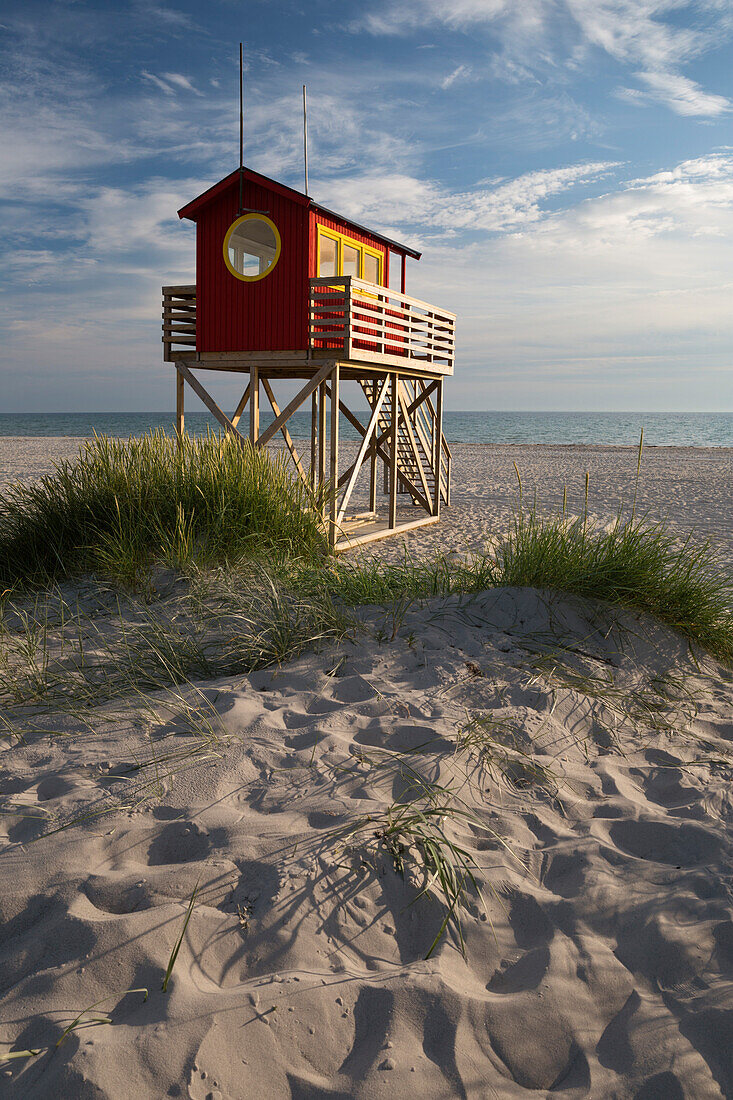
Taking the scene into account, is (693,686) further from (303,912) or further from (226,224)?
(226,224)

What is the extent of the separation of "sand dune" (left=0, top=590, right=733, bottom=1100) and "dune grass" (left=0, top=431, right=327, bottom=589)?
2835mm

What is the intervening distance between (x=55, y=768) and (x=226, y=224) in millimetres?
10481

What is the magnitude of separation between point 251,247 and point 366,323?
2.49 meters

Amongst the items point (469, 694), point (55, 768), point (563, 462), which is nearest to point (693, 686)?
point (469, 694)

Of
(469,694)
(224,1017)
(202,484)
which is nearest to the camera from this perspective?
(224,1017)

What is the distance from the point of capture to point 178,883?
2422mm

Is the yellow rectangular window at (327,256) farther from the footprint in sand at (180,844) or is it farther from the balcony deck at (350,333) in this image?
the footprint in sand at (180,844)

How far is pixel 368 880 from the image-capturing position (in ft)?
8.14

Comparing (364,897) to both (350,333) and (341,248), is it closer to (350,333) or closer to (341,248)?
(350,333)

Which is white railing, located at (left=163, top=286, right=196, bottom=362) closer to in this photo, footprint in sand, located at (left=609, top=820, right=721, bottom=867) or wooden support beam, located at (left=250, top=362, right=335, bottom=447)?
wooden support beam, located at (left=250, top=362, right=335, bottom=447)

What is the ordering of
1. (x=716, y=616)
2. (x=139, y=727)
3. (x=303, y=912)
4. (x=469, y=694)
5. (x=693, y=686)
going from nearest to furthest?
(x=303, y=912) → (x=139, y=727) → (x=469, y=694) → (x=693, y=686) → (x=716, y=616)

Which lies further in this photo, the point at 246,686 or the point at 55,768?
the point at 246,686

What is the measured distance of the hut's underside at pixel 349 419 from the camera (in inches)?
428

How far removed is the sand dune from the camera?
1.87m
